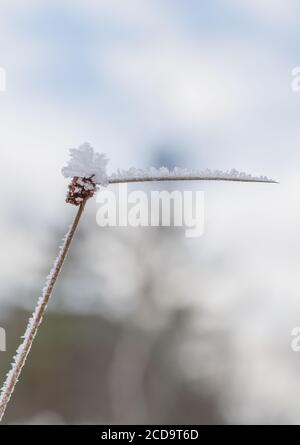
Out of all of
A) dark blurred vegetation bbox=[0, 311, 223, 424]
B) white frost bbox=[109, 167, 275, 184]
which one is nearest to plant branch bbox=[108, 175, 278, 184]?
white frost bbox=[109, 167, 275, 184]

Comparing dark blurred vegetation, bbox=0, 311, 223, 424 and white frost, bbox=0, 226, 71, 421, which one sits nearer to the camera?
white frost, bbox=0, 226, 71, 421

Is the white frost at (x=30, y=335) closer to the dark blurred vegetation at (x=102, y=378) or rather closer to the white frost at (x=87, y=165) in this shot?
the white frost at (x=87, y=165)

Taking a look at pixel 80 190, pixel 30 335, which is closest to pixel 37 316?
pixel 30 335

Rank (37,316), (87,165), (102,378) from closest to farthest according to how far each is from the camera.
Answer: (37,316) → (87,165) → (102,378)

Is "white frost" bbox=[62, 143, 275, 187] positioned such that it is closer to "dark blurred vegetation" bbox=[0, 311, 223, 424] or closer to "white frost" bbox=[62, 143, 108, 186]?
"white frost" bbox=[62, 143, 108, 186]

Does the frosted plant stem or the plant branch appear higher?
the plant branch

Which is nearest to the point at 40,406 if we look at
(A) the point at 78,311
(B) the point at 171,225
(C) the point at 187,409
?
(A) the point at 78,311

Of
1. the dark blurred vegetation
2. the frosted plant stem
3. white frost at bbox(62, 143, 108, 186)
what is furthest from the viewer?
the dark blurred vegetation

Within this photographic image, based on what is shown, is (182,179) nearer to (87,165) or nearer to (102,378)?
(87,165)

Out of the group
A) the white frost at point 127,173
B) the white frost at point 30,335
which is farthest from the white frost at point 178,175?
the white frost at point 30,335
